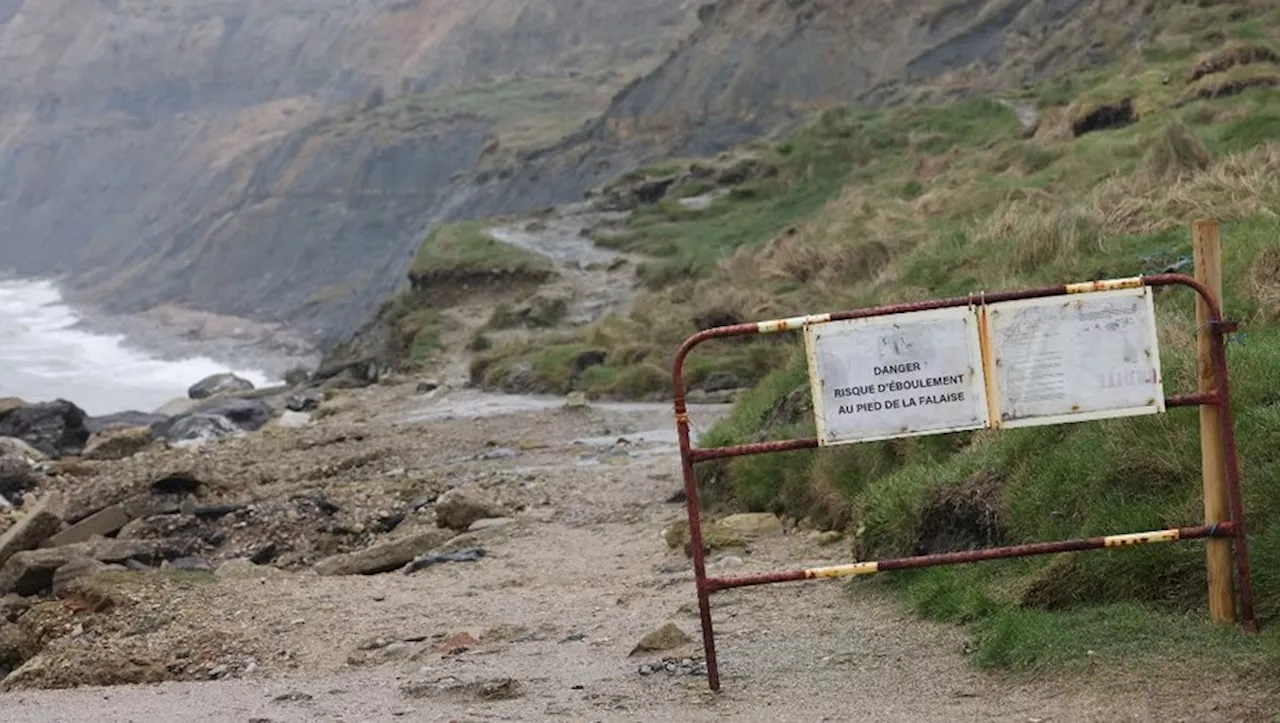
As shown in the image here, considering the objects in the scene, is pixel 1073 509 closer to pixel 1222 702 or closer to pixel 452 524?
pixel 1222 702

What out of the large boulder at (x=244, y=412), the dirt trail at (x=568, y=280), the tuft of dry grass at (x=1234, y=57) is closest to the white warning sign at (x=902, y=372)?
the dirt trail at (x=568, y=280)

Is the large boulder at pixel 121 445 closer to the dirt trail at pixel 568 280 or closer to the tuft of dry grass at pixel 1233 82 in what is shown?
the dirt trail at pixel 568 280

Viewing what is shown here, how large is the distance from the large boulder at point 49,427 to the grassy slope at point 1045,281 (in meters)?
7.03

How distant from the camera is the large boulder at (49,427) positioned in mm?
24188

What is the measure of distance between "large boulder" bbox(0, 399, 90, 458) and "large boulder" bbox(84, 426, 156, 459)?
4.67 ft

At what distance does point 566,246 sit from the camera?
3994 cm

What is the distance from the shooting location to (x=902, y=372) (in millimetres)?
5895

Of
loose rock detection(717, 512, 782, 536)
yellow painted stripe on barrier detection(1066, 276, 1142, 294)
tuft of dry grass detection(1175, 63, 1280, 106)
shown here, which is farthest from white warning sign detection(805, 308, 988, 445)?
tuft of dry grass detection(1175, 63, 1280, 106)

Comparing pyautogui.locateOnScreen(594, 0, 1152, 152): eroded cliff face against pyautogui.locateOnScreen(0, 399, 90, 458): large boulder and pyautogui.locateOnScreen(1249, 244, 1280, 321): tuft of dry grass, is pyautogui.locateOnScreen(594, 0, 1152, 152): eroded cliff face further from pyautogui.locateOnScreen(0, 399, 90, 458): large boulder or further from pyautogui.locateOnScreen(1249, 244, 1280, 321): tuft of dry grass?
pyautogui.locateOnScreen(1249, 244, 1280, 321): tuft of dry grass

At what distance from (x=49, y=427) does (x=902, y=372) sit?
2143 centimetres

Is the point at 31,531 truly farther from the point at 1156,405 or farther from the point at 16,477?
the point at 1156,405

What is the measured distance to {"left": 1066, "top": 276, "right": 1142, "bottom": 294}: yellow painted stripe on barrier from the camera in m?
5.78

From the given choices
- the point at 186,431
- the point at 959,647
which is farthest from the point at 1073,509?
the point at 186,431

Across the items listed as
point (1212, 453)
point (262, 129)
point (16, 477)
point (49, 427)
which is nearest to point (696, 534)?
point (1212, 453)
